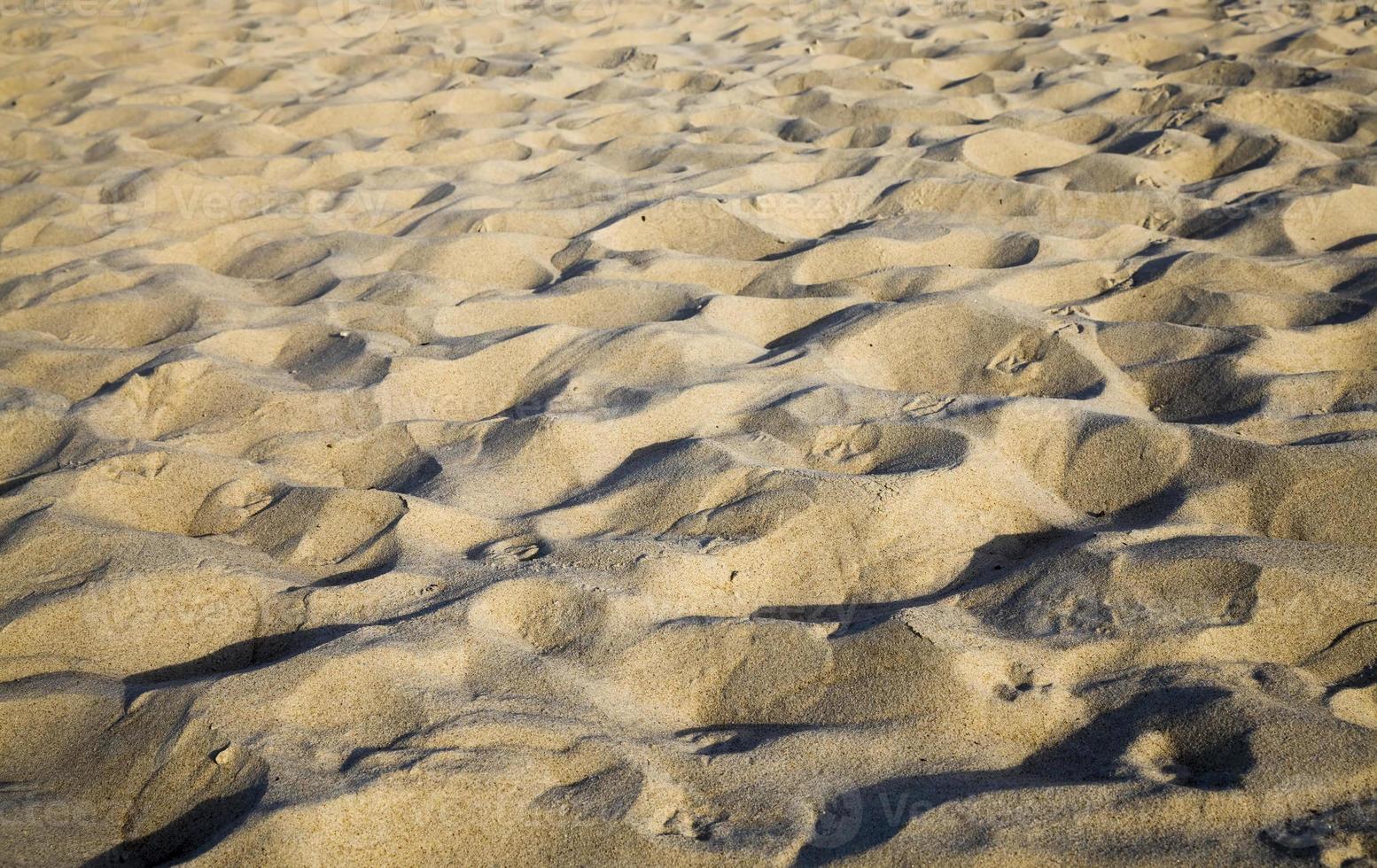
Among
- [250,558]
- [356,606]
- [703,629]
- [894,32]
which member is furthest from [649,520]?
[894,32]

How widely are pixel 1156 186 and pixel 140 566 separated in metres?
3.12

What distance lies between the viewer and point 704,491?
1922 mm

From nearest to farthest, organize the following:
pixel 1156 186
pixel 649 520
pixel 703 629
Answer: pixel 703 629 → pixel 649 520 → pixel 1156 186

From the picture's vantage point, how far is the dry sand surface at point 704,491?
52.4 inches

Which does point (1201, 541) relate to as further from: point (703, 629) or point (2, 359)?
point (2, 359)

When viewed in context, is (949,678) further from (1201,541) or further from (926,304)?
(926,304)

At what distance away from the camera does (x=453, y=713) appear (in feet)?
4.77

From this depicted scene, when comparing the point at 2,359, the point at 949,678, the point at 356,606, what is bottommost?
the point at 949,678

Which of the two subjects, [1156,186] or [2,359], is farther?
[1156,186]

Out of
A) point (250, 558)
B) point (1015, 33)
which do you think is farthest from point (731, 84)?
point (250, 558)

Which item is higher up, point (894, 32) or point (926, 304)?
point (894, 32)

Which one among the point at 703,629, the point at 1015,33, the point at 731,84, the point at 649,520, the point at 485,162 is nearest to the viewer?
the point at 703,629

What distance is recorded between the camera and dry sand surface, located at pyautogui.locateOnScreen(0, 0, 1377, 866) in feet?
4.37

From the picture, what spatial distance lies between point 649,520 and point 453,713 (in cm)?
58
